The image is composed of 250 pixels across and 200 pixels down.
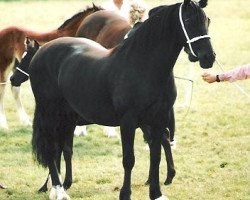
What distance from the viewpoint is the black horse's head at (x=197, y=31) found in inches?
236

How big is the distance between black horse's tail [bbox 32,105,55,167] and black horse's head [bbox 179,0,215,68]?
1.96 meters

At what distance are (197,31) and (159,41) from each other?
0.39 meters

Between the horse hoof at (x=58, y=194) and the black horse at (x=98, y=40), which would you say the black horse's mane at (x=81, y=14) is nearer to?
the black horse at (x=98, y=40)

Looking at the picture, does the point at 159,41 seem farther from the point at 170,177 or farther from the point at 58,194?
the point at 170,177

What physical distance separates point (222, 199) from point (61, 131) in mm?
1837

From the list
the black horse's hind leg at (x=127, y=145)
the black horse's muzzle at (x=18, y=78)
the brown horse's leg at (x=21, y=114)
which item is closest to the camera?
the black horse's hind leg at (x=127, y=145)

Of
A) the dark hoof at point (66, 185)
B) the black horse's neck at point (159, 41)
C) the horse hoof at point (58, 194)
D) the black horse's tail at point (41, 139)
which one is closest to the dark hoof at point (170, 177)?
the dark hoof at point (66, 185)

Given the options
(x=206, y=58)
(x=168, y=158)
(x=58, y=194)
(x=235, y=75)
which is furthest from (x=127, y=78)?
(x=168, y=158)

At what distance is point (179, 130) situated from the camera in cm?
1116

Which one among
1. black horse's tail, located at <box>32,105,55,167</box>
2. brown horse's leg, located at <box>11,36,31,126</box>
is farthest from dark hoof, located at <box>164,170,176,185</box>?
brown horse's leg, located at <box>11,36,31,126</box>

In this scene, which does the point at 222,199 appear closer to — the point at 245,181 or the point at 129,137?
the point at 245,181

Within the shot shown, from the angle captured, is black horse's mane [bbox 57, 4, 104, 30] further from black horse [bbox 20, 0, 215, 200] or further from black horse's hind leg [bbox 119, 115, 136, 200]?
black horse's hind leg [bbox 119, 115, 136, 200]

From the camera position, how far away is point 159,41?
6.23 meters

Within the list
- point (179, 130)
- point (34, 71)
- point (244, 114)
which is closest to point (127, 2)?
point (179, 130)
